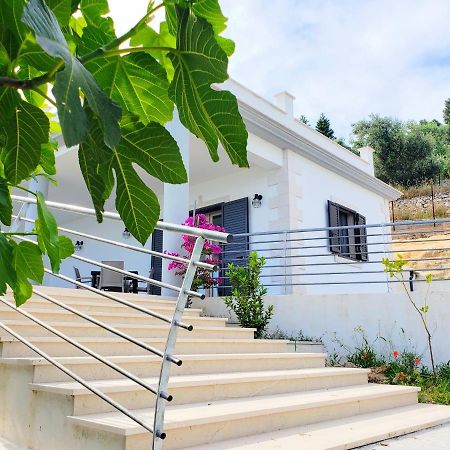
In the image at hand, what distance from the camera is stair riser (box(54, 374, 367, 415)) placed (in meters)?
2.48

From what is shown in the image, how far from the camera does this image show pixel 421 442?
298 cm

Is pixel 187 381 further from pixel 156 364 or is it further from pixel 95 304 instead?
pixel 95 304

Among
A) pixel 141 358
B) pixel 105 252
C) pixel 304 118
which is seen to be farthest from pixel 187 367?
pixel 304 118

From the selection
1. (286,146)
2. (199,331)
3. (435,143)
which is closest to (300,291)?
(286,146)

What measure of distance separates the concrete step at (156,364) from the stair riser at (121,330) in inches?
19.7

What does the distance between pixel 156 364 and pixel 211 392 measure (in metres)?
0.47

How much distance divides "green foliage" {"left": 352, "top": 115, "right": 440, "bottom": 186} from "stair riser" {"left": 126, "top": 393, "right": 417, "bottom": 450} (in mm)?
21979

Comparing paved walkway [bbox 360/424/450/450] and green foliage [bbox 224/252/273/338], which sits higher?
green foliage [bbox 224/252/273/338]

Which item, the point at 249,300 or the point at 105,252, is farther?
the point at 105,252

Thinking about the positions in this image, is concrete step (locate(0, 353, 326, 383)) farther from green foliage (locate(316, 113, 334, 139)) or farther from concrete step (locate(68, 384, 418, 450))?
green foliage (locate(316, 113, 334, 139))

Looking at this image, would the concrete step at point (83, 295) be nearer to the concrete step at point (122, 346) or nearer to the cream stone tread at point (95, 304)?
the cream stone tread at point (95, 304)

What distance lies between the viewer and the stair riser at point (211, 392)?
8.14 feet

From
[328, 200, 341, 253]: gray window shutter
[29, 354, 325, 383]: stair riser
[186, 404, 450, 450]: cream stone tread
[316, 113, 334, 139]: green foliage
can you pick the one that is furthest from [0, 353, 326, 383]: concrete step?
[316, 113, 334, 139]: green foliage

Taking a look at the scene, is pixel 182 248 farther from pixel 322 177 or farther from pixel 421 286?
pixel 322 177
